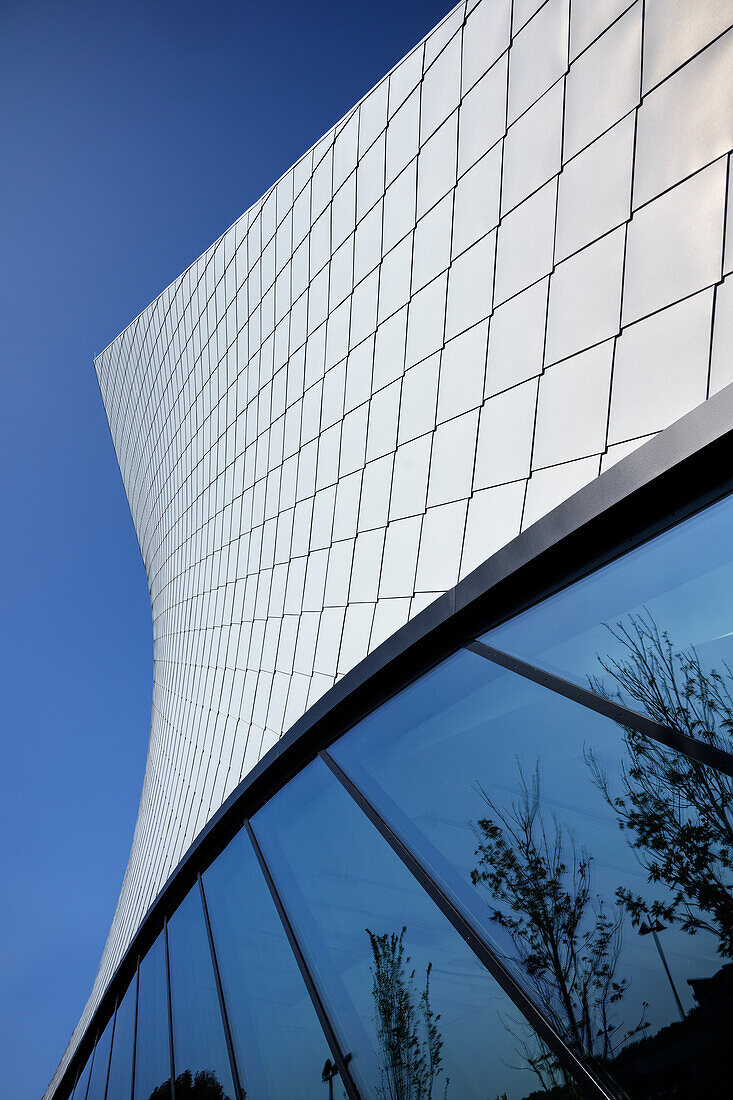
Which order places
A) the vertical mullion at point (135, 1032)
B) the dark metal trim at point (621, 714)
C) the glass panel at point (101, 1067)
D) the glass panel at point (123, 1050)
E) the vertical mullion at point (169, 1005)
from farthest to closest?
the glass panel at point (101, 1067) → the glass panel at point (123, 1050) → the vertical mullion at point (135, 1032) → the vertical mullion at point (169, 1005) → the dark metal trim at point (621, 714)

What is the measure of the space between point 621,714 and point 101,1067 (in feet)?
35.8

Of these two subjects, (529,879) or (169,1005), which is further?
(169,1005)

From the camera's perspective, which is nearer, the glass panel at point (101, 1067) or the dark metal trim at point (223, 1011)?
the dark metal trim at point (223, 1011)

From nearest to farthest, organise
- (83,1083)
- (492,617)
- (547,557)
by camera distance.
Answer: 1. (547,557)
2. (492,617)
3. (83,1083)

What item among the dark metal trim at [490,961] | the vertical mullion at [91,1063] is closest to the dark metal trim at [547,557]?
the dark metal trim at [490,961]

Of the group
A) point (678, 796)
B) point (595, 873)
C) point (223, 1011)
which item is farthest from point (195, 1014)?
point (678, 796)

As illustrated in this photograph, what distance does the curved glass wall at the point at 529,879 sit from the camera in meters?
2.36

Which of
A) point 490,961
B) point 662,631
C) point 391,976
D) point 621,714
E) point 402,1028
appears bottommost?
point 402,1028

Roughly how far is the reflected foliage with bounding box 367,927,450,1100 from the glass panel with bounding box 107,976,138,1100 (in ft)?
19.8

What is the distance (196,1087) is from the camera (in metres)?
5.36

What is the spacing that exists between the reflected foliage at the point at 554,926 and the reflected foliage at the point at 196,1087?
2866 millimetres

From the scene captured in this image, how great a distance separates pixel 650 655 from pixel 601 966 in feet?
4.31

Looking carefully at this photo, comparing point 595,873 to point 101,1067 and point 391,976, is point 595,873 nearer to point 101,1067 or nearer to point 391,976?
point 391,976

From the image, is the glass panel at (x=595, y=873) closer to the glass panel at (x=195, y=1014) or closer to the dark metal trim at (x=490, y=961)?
the dark metal trim at (x=490, y=961)
